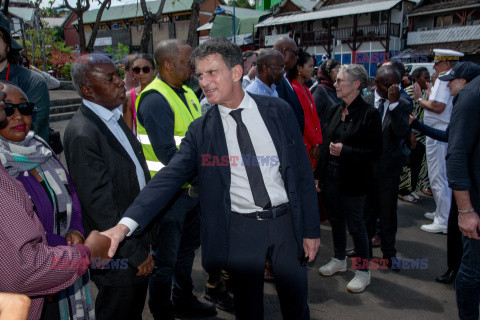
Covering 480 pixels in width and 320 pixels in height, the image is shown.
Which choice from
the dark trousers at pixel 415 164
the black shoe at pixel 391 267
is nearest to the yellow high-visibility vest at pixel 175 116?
the black shoe at pixel 391 267

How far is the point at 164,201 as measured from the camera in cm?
209

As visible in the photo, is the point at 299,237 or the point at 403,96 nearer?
the point at 299,237

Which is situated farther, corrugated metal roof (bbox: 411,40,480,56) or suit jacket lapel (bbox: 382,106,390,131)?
corrugated metal roof (bbox: 411,40,480,56)

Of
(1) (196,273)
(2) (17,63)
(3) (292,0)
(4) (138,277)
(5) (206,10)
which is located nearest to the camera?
(4) (138,277)

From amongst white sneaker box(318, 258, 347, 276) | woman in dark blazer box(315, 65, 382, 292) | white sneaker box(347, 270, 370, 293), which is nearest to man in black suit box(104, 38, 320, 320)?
woman in dark blazer box(315, 65, 382, 292)

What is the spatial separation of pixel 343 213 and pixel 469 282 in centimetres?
136

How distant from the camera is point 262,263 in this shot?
218 cm

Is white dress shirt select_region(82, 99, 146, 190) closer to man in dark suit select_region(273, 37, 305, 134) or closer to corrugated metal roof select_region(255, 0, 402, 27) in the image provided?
man in dark suit select_region(273, 37, 305, 134)


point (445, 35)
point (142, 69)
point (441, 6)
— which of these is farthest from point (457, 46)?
point (142, 69)

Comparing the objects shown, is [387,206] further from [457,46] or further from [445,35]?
[445,35]

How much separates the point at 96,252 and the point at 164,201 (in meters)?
0.51

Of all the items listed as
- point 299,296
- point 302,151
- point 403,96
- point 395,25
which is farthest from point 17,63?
point 395,25

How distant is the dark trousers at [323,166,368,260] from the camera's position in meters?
3.48

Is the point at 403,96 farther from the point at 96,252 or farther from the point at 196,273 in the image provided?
the point at 96,252
